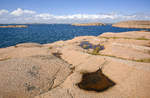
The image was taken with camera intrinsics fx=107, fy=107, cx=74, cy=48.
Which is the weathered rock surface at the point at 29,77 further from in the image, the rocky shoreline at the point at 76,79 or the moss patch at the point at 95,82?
the moss patch at the point at 95,82

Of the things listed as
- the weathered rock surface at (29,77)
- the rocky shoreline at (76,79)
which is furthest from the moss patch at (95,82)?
the weathered rock surface at (29,77)

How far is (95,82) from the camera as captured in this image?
41.8 ft

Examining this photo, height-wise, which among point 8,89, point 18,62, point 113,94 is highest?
point 18,62

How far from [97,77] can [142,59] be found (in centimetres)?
982

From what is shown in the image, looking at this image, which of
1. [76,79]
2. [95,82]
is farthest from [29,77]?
[95,82]

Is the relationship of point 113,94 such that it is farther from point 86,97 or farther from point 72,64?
point 72,64

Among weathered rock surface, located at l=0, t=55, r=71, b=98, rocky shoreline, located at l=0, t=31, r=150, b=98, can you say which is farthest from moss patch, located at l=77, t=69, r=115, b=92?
weathered rock surface, located at l=0, t=55, r=71, b=98

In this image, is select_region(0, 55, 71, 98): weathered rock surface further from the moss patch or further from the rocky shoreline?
the moss patch

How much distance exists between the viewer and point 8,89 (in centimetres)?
1046

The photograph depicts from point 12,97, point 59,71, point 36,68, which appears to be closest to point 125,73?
point 59,71

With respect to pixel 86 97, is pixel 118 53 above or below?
above

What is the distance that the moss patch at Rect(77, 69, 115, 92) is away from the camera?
11.6 meters

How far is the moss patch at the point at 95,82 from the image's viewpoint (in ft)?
38.2

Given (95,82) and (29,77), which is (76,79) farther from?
(29,77)
